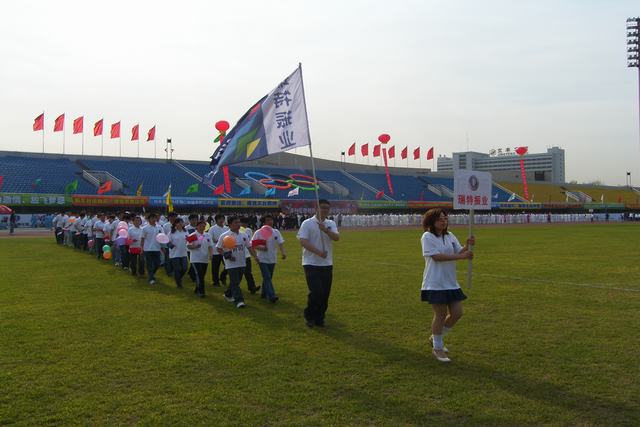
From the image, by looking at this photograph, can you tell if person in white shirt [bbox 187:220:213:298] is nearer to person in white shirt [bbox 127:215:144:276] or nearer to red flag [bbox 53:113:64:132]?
person in white shirt [bbox 127:215:144:276]

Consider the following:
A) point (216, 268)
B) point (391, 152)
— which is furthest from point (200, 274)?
point (391, 152)

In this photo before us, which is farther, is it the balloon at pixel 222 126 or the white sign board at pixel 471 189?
the balloon at pixel 222 126

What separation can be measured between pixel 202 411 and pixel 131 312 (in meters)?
4.57

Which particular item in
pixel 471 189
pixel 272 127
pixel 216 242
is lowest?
Result: pixel 216 242

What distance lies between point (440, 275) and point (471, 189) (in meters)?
3.81

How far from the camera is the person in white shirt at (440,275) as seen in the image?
18.4 feet

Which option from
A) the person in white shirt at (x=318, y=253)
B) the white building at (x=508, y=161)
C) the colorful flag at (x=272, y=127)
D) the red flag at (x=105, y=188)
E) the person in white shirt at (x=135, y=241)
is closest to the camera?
the person in white shirt at (x=318, y=253)

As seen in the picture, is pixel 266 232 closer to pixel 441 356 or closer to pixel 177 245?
pixel 177 245

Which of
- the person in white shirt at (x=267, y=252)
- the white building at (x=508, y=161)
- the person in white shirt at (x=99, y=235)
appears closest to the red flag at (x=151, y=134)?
the person in white shirt at (x=99, y=235)

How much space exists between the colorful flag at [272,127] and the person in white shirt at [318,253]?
127 centimetres

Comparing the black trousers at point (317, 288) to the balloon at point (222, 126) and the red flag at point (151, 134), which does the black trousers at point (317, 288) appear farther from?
the red flag at point (151, 134)

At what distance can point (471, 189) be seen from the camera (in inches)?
Result: 357

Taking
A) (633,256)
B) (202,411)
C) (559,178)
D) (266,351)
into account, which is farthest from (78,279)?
(559,178)

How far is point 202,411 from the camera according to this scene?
4363mm
